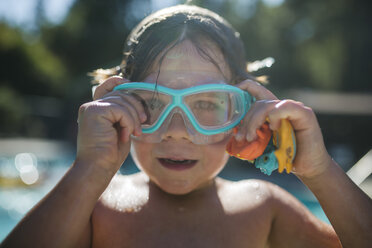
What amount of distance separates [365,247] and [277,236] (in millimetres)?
592

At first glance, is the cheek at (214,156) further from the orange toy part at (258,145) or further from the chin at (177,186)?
the orange toy part at (258,145)

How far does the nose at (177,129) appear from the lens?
6.40ft

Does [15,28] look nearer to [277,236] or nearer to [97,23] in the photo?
[97,23]

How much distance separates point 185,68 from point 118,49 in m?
20.5

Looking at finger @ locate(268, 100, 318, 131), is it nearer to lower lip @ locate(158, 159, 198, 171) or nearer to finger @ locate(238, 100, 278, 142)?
finger @ locate(238, 100, 278, 142)

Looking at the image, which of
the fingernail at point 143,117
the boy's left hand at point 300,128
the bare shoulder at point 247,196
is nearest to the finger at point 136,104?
the fingernail at point 143,117

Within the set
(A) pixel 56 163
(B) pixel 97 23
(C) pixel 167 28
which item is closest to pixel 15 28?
(B) pixel 97 23

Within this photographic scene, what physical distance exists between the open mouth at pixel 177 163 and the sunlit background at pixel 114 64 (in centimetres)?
96

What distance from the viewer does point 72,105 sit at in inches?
683

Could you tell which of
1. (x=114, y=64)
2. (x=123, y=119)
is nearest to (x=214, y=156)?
(x=123, y=119)

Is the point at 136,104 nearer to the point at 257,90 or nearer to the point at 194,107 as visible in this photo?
the point at 194,107

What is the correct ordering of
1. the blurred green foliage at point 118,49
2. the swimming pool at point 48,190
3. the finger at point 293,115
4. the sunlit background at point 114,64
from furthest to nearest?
the blurred green foliage at point 118,49 < the sunlit background at point 114,64 < the swimming pool at point 48,190 < the finger at point 293,115

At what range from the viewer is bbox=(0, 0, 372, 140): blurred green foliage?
17098 millimetres

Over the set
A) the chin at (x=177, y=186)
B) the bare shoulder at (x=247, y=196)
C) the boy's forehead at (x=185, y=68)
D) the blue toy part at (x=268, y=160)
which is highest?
the boy's forehead at (x=185, y=68)
